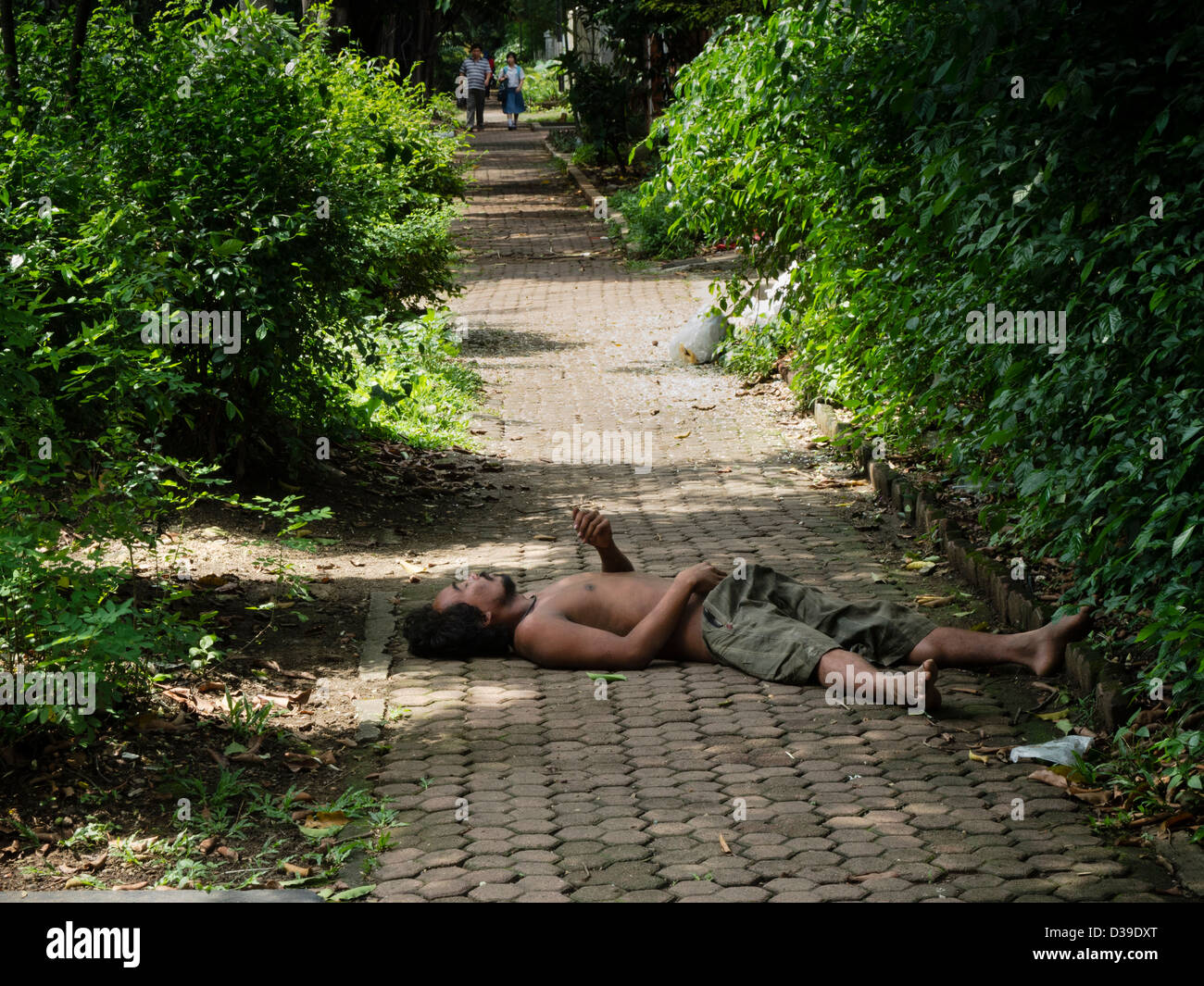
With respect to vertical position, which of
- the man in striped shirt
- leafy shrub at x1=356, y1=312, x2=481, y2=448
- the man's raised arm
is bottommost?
the man's raised arm

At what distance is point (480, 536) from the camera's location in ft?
28.3

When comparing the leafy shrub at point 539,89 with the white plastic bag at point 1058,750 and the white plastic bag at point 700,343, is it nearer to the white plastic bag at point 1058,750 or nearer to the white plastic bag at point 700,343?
the white plastic bag at point 700,343

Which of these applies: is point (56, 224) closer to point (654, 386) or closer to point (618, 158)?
point (654, 386)

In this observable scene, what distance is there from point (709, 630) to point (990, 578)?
1752mm

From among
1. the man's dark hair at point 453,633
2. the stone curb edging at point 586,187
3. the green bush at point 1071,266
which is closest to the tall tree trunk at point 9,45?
the man's dark hair at point 453,633

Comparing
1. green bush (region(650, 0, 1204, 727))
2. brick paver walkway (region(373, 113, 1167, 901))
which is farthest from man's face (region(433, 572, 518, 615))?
green bush (region(650, 0, 1204, 727))

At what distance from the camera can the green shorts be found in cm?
586

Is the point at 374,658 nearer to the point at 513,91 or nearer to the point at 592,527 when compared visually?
the point at 592,527

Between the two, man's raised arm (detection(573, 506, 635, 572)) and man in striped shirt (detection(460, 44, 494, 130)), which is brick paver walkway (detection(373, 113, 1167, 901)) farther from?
man in striped shirt (detection(460, 44, 494, 130))

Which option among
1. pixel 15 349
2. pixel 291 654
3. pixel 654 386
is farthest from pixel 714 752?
pixel 654 386

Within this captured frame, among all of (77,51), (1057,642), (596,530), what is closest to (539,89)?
(77,51)

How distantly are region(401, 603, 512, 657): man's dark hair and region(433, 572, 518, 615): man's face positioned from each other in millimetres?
29

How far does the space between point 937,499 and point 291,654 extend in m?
4.28

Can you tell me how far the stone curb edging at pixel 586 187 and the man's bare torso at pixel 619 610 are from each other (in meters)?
19.0
